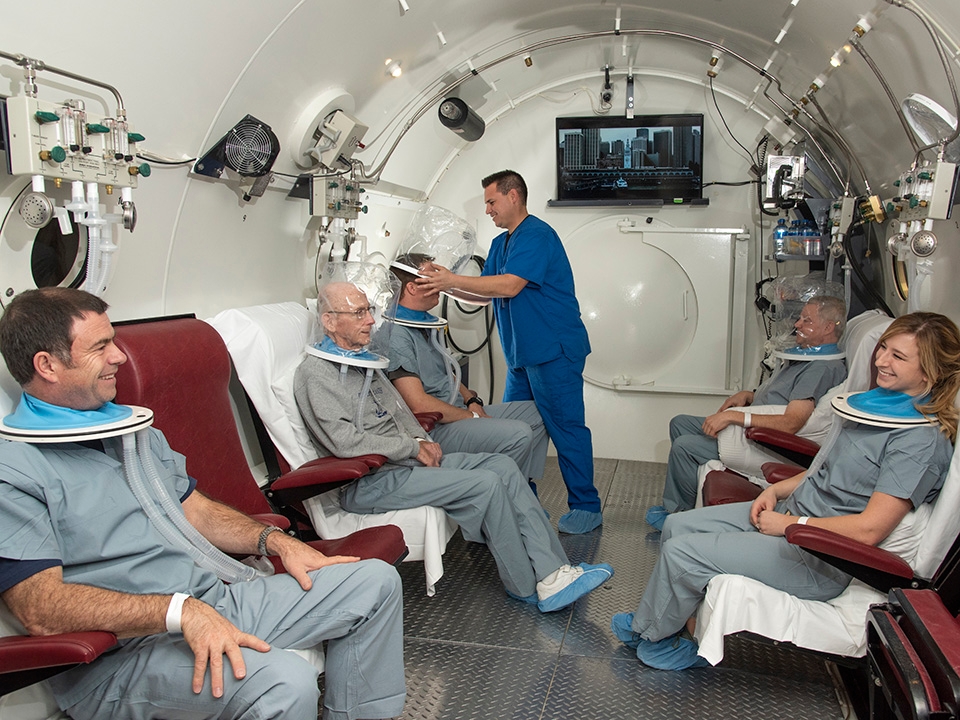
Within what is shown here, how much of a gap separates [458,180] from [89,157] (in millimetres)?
3455

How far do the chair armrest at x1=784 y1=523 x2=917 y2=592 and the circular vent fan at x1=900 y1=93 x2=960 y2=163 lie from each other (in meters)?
1.63

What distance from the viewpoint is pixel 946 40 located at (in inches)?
107

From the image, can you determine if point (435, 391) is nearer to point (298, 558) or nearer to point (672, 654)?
point (672, 654)

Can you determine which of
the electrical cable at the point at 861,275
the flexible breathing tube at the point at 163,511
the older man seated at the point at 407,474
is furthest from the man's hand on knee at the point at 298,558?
the electrical cable at the point at 861,275

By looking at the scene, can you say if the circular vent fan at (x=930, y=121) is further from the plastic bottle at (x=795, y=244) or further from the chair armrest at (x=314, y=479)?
the chair armrest at (x=314, y=479)

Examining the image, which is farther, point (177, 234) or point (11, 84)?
point (177, 234)

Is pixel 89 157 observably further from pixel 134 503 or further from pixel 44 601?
pixel 44 601

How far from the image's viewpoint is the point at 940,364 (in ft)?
7.44

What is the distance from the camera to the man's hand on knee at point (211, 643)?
66.1 inches

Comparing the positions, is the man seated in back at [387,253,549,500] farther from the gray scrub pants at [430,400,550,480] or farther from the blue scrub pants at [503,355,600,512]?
the blue scrub pants at [503,355,600,512]

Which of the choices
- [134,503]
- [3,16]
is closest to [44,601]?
[134,503]

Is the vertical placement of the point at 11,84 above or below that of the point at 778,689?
above

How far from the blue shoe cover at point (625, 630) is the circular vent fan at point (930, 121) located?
205 cm

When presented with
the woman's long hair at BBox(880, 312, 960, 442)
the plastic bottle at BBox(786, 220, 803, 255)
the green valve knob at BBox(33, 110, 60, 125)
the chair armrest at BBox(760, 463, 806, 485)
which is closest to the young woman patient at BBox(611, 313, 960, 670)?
the woman's long hair at BBox(880, 312, 960, 442)
